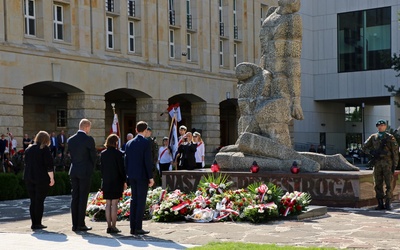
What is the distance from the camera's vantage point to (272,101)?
54.6ft

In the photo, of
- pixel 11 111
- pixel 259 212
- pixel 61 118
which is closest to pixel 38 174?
pixel 259 212

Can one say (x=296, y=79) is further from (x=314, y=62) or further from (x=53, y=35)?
(x=314, y=62)

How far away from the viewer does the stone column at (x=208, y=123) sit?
137 feet

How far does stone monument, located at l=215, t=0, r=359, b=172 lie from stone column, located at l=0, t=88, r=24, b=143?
14.4m

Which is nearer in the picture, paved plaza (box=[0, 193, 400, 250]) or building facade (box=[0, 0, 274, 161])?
paved plaza (box=[0, 193, 400, 250])

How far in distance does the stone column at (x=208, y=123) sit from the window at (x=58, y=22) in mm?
11587

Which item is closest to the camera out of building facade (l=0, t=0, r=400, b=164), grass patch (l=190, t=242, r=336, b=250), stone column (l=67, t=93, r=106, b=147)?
grass patch (l=190, t=242, r=336, b=250)

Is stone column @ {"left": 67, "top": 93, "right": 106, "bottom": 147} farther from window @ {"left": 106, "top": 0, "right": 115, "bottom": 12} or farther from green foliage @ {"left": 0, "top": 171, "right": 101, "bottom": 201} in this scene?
green foliage @ {"left": 0, "top": 171, "right": 101, "bottom": 201}

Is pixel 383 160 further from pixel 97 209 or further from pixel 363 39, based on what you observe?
pixel 363 39

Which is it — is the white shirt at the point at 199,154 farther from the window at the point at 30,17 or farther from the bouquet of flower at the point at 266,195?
the window at the point at 30,17

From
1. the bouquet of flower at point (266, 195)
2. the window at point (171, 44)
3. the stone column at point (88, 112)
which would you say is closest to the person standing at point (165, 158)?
the bouquet of flower at point (266, 195)

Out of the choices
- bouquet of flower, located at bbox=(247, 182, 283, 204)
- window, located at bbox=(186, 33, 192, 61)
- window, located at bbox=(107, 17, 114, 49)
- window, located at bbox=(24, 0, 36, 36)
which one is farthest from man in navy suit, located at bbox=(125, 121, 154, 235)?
window, located at bbox=(186, 33, 192, 61)

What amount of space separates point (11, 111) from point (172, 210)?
59.9 ft

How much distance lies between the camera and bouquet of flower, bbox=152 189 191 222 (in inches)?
507
